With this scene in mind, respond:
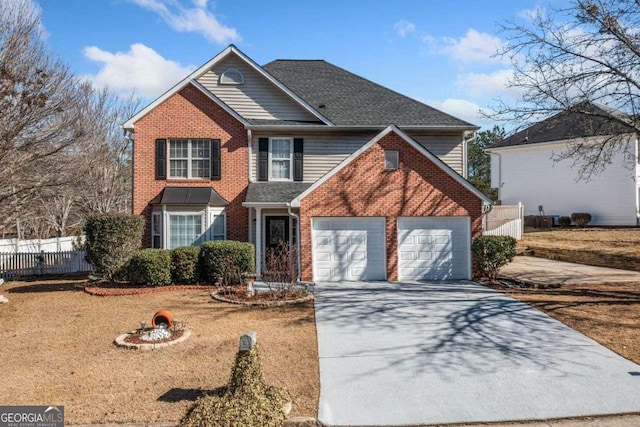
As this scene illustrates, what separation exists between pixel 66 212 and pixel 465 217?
2283 centimetres

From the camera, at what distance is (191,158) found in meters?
17.5

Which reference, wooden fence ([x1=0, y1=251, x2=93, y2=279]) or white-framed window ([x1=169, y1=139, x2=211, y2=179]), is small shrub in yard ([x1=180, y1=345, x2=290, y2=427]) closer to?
white-framed window ([x1=169, y1=139, x2=211, y2=179])

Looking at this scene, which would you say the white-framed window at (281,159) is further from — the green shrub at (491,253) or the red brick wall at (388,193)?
the green shrub at (491,253)

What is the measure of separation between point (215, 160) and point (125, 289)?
5830 millimetres

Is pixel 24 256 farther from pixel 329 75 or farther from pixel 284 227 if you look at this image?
pixel 329 75

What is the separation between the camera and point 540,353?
7.89 m

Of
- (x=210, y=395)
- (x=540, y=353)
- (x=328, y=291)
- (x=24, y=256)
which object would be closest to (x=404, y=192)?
(x=328, y=291)

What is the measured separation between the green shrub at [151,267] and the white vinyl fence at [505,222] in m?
16.8

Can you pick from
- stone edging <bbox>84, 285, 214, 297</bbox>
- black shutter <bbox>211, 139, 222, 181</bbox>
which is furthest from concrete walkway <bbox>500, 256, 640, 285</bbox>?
black shutter <bbox>211, 139, 222, 181</bbox>

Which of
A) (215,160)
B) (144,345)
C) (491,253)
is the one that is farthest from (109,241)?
(491,253)

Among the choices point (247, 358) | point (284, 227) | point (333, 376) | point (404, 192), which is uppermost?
point (404, 192)

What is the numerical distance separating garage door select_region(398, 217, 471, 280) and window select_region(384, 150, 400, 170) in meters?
1.76

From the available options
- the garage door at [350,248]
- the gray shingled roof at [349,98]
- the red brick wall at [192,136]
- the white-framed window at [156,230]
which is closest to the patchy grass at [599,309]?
the garage door at [350,248]

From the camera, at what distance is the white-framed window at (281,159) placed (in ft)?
58.7
